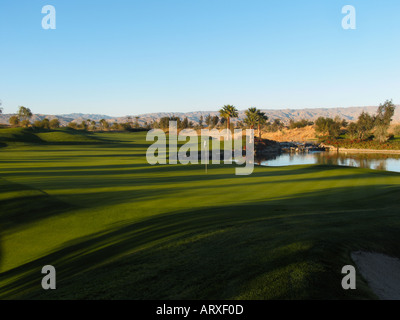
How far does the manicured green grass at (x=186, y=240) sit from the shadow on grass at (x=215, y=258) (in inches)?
1.3

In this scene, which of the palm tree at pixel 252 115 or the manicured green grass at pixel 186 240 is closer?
the manicured green grass at pixel 186 240

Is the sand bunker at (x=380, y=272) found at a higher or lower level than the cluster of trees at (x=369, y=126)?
lower

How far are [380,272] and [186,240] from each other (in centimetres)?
546

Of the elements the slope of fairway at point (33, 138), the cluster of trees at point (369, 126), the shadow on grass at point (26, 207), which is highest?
the cluster of trees at point (369, 126)

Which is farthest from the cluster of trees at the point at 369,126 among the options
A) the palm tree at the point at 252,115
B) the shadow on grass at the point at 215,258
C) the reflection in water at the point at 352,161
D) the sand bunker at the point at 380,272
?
the sand bunker at the point at 380,272

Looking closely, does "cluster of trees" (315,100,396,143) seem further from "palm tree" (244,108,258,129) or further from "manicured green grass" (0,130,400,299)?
"manicured green grass" (0,130,400,299)

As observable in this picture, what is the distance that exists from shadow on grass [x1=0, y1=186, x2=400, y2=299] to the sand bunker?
0.33 meters

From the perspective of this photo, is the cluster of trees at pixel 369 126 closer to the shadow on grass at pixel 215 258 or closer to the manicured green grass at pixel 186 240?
the manicured green grass at pixel 186 240

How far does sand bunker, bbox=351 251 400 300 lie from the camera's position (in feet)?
19.4

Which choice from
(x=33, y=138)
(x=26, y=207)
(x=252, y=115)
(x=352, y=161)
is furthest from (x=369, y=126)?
(x=26, y=207)

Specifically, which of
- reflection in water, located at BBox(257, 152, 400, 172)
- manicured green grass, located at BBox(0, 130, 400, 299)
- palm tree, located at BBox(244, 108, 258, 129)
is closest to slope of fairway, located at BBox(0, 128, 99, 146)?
reflection in water, located at BBox(257, 152, 400, 172)

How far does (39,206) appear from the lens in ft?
46.6

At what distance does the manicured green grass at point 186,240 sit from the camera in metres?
5.88
